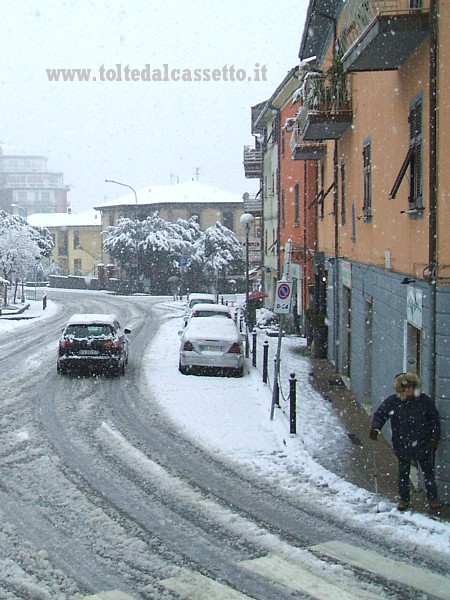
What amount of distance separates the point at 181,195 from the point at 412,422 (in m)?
68.2

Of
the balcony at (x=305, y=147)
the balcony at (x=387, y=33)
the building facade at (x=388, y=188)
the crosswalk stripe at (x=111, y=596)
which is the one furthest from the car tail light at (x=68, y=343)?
the crosswalk stripe at (x=111, y=596)

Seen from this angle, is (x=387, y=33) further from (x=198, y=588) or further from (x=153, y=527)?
(x=198, y=588)

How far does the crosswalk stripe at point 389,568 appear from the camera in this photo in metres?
6.65

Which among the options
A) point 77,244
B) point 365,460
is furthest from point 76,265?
point 365,460

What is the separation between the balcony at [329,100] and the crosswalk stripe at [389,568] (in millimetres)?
10740

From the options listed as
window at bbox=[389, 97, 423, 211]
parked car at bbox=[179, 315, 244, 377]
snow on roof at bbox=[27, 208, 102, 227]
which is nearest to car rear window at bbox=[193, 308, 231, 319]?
parked car at bbox=[179, 315, 244, 377]

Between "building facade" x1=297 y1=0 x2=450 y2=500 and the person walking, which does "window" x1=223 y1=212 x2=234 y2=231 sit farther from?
the person walking

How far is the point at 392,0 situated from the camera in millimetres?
10086

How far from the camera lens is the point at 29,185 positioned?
152250 mm

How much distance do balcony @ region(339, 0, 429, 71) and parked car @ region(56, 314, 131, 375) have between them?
30.0 feet

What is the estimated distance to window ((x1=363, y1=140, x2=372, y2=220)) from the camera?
1401 centimetres

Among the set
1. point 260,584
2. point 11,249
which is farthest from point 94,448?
point 11,249

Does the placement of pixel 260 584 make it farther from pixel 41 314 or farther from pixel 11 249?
pixel 11 249

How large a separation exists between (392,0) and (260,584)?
727cm
